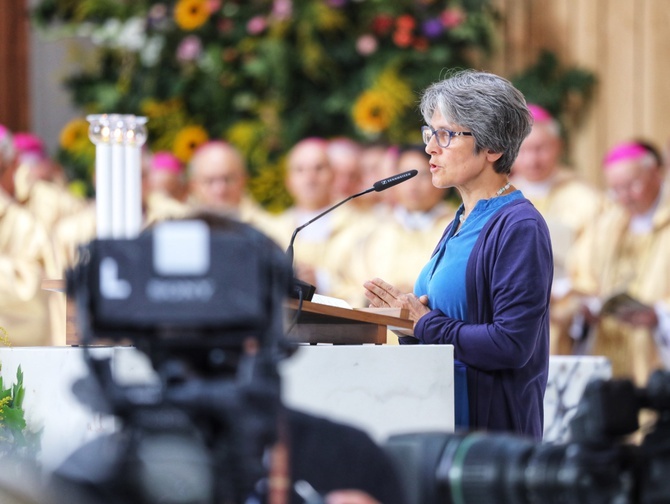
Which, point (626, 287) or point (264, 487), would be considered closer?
point (264, 487)

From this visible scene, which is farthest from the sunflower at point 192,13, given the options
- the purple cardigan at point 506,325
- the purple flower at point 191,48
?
the purple cardigan at point 506,325

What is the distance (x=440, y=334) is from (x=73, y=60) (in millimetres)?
7679

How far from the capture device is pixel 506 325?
116 inches

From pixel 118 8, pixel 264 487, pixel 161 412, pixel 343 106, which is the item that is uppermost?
pixel 118 8

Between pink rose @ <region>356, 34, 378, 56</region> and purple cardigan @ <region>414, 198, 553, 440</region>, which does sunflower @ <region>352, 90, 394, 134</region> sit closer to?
pink rose @ <region>356, 34, 378, 56</region>

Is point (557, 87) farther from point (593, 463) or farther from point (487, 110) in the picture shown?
point (593, 463)

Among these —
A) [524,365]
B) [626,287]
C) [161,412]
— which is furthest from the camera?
[626,287]

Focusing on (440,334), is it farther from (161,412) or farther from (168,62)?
(168,62)

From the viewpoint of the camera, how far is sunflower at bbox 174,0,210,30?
367 inches

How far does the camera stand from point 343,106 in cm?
914

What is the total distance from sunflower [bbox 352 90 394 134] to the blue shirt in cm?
569

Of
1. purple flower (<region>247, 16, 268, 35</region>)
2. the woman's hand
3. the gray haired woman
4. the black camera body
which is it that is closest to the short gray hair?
the gray haired woman

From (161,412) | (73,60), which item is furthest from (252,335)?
(73,60)

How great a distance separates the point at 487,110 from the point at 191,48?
21.7 feet
